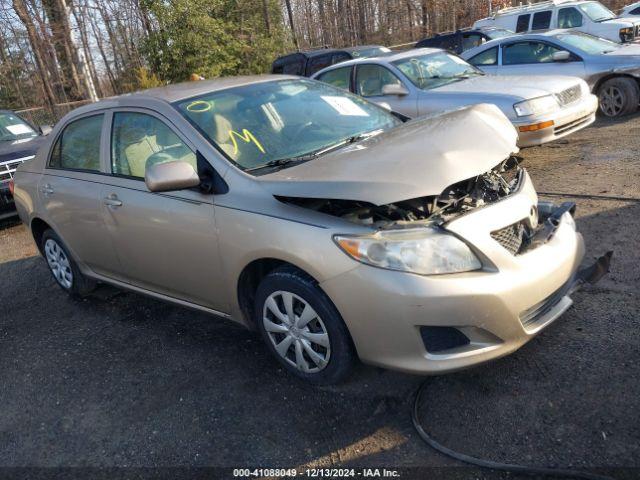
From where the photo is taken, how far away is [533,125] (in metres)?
6.37

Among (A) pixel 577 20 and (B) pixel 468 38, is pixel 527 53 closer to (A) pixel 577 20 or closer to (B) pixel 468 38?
(A) pixel 577 20

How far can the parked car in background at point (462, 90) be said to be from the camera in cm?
646

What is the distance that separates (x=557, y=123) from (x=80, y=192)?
5.21 m

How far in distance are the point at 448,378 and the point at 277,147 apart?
1.68 m

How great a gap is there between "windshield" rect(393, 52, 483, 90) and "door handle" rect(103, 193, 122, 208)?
193 inches

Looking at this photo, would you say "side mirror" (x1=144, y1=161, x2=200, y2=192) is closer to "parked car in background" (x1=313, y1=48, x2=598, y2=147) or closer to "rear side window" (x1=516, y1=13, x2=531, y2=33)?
"parked car in background" (x1=313, y1=48, x2=598, y2=147)

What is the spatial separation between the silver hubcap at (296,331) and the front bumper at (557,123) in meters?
4.40

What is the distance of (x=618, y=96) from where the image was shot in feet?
27.6

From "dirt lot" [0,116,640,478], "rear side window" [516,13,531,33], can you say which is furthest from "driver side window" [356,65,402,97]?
"rear side window" [516,13,531,33]

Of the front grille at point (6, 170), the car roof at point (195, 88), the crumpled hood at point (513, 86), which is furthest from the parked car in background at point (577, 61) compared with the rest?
the front grille at point (6, 170)

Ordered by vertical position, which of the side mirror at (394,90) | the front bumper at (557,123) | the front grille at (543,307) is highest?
the side mirror at (394,90)

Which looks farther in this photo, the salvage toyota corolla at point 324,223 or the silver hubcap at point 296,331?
the silver hubcap at point 296,331

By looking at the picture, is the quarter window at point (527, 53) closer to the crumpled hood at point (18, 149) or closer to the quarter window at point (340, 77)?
the quarter window at point (340, 77)

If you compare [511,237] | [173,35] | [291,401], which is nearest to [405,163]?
[511,237]
